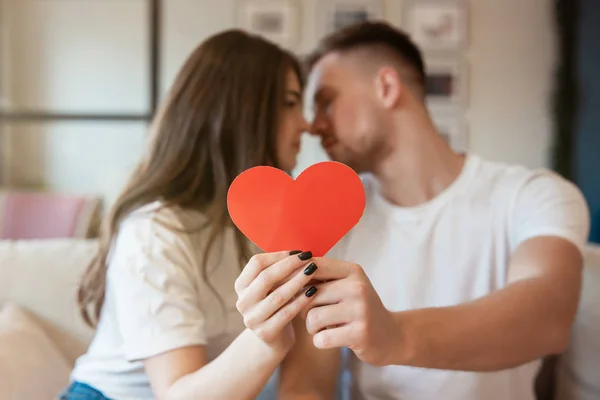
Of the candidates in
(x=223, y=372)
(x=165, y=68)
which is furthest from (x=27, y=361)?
(x=165, y=68)

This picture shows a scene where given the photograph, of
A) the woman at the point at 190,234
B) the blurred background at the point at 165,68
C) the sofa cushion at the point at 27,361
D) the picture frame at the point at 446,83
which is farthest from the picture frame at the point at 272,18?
the sofa cushion at the point at 27,361

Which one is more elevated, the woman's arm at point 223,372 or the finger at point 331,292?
the finger at point 331,292

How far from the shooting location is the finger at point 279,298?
0.50 meters

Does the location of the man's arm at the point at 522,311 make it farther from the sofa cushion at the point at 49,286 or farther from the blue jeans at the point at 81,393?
the sofa cushion at the point at 49,286

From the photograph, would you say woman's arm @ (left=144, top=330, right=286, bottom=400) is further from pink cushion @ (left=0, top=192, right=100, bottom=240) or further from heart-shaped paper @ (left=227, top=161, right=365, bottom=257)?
pink cushion @ (left=0, top=192, right=100, bottom=240)

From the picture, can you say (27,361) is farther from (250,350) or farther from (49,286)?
(250,350)

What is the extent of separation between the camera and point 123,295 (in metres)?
0.74

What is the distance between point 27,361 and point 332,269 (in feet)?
2.38

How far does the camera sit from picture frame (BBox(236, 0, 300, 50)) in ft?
7.30

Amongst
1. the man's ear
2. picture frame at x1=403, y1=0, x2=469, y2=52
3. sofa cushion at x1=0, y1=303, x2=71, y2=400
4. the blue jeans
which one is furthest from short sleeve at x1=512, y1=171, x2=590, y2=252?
picture frame at x1=403, y1=0, x2=469, y2=52

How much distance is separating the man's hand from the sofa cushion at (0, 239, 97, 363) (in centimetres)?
77

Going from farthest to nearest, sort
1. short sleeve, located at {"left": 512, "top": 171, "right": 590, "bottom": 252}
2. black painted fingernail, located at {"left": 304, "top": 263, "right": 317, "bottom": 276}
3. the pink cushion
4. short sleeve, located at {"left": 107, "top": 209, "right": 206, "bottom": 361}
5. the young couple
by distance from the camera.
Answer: the pink cushion
short sleeve, located at {"left": 512, "top": 171, "right": 590, "bottom": 252}
short sleeve, located at {"left": 107, "top": 209, "right": 206, "bottom": 361}
the young couple
black painted fingernail, located at {"left": 304, "top": 263, "right": 317, "bottom": 276}

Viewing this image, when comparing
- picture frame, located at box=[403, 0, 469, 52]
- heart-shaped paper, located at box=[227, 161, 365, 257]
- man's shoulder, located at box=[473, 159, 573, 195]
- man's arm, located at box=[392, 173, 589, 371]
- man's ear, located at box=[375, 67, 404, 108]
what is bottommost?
man's arm, located at box=[392, 173, 589, 371]

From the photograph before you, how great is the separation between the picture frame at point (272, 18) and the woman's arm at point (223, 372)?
178cm
